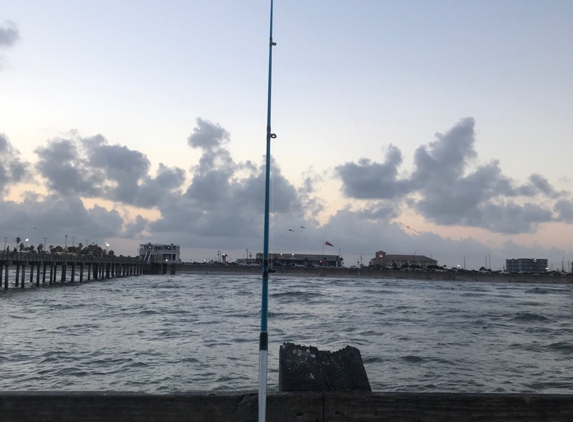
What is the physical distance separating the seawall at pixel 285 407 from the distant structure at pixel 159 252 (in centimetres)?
18977

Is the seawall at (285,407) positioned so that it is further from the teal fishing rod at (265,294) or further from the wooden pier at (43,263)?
the wooden pier at (43,263)

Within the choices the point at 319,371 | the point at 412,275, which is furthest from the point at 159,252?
the point at 319,371

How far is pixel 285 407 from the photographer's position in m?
4.15

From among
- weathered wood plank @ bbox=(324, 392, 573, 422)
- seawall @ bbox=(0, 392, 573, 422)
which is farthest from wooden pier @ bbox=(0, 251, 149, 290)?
weathered wood plank @ bbox=(324, 392, 573, 422)

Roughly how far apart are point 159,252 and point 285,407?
639 feet

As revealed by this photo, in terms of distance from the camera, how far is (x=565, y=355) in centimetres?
1767

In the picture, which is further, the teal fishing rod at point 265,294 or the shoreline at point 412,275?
the shoreline at point 412,275

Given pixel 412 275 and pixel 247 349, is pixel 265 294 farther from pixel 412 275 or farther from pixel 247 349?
pixel 412 275

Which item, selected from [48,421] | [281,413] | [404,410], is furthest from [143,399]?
[404,410]

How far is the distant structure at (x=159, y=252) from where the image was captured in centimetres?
18875

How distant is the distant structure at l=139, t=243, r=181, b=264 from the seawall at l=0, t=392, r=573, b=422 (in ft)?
623

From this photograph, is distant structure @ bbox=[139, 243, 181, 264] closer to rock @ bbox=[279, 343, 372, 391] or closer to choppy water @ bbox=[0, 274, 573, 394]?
choppy water @ bbox=[0, 274, 573, 394]

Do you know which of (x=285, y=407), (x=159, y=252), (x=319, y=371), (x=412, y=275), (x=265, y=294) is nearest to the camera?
(x=285, y=407)

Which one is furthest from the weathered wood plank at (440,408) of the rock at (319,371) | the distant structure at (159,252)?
the distant structure at (159,252)
